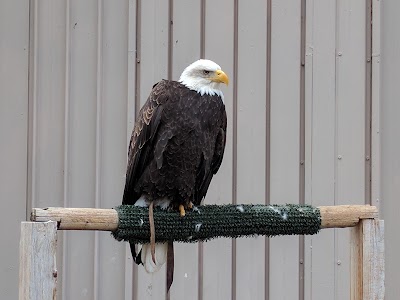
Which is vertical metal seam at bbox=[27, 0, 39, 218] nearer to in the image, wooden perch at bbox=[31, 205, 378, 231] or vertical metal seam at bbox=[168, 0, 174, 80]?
vertical metal seam at bbox=[168, 0, 174, 80]

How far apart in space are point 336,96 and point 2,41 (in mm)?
1972

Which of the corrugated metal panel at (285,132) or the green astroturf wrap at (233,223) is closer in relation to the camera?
the green astroturf wrap at (233,223)

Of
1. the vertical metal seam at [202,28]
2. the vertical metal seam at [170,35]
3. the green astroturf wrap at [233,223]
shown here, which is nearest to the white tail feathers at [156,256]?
the green astroturf wrap at [233,223]

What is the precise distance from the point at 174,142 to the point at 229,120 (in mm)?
1121

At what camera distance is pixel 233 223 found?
12.2ft

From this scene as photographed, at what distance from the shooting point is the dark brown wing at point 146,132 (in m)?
4.26

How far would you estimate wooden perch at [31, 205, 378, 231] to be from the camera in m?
3.04

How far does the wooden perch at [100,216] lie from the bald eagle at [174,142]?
2.57ft

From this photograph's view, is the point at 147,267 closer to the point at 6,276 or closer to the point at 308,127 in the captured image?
the point at 6,276

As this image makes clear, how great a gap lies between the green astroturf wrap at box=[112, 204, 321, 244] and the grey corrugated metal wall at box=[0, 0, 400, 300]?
1.47m

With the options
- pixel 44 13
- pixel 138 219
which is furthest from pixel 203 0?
pixel 138 219

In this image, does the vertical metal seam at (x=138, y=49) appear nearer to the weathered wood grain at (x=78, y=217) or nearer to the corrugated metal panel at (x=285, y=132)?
the corrugated metal panel at (x=285, y=132)

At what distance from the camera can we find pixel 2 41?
515 centimetres

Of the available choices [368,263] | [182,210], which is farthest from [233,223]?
[368,263]
